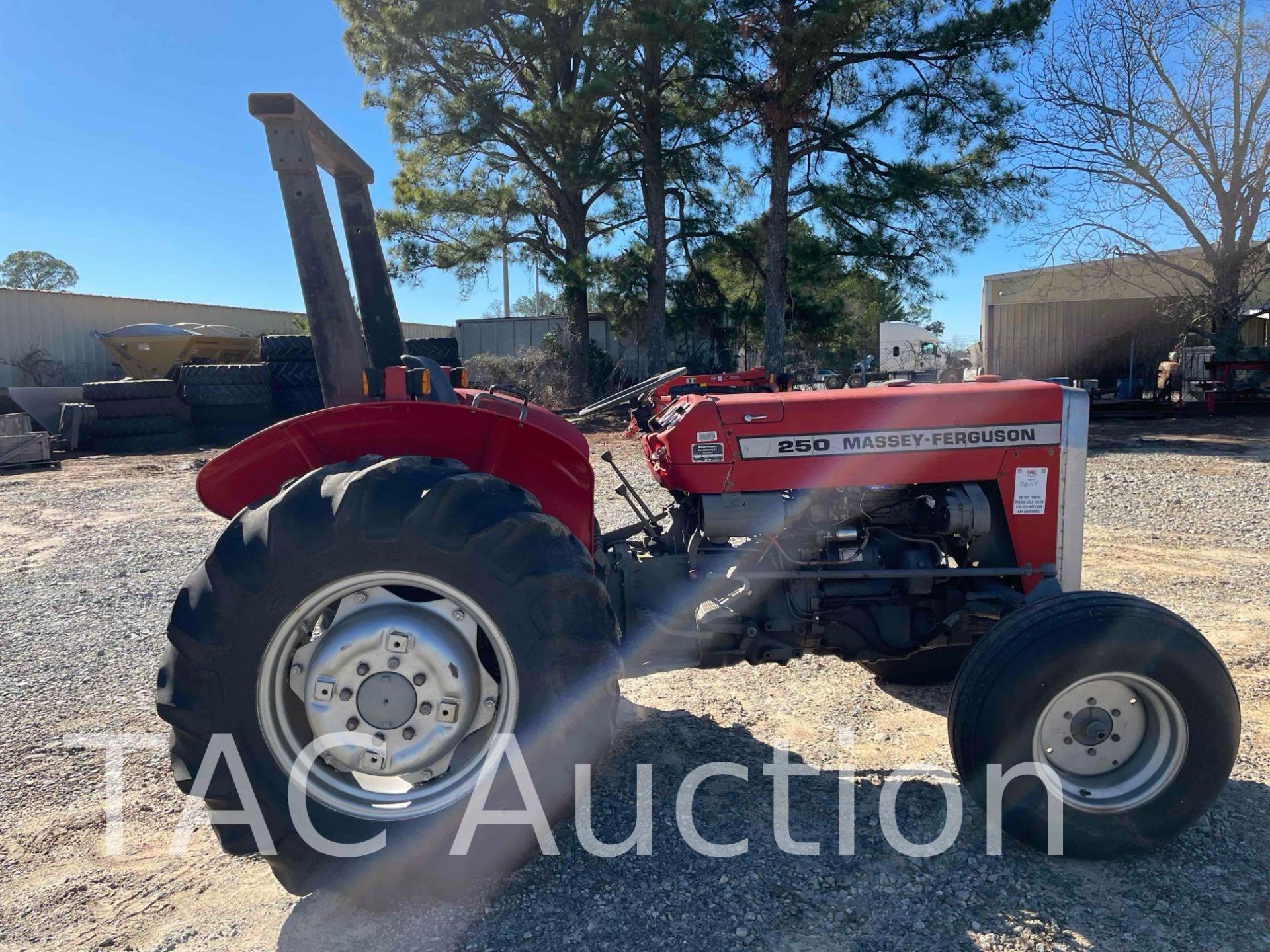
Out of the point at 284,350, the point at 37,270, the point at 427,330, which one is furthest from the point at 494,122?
the point at 37,270

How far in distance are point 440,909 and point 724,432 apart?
1.81 metres

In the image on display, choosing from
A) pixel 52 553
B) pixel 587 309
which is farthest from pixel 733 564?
pixel 587 309

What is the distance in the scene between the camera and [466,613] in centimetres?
234

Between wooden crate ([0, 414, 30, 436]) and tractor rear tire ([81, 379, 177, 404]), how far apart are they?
61.5 inches

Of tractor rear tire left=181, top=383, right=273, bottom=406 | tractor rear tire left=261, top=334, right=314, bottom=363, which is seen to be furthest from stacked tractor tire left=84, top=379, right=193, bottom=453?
tractor rear tire left=261, top=334, right=314, bottom=363

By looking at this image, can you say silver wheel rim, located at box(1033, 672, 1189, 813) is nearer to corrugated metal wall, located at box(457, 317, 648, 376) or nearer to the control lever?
the control lever

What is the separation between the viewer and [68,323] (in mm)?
24312

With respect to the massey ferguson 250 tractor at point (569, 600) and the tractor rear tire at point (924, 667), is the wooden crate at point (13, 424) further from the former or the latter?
the tractor rear tire at point (924, 667)

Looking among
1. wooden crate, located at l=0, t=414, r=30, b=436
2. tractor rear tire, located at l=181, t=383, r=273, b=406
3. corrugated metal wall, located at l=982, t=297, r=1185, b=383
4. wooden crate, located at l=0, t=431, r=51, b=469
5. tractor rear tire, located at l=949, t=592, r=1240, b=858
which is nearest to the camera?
tractor rear tire, located at l=949, t=592, r=1240, b=858

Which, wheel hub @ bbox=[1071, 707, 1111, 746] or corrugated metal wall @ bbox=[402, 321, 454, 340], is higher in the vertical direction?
corrugated metal wall @ bbox=[402, 321, 454, 340]

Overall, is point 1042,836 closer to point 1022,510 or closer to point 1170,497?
point 1022,510

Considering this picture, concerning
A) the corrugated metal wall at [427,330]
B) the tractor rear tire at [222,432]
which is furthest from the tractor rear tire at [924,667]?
the corrugated metal wall at [427,330]

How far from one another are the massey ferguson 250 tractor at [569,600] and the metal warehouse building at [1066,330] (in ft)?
65.7

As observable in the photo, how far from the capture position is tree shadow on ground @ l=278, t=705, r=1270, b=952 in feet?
7.11
